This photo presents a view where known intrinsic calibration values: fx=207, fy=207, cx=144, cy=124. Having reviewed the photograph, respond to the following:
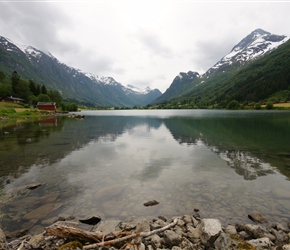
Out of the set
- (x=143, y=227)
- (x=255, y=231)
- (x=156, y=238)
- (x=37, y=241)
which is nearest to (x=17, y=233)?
(x=37, y=241)

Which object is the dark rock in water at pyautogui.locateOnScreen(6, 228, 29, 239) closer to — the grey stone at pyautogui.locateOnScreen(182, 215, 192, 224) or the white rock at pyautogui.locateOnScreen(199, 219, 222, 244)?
the grey stone at pyautogui.locateOnScreen(182, 215, 192, 224)

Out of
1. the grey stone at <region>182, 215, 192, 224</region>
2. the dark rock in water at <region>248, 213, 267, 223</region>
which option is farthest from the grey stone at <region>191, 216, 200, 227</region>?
the dark rock in water at <region>248, 213, 267, 223</region>

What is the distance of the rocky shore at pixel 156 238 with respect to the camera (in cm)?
1034

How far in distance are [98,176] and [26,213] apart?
354 inches

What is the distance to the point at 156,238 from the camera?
11.1 meters

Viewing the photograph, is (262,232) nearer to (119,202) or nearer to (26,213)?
(119,202)

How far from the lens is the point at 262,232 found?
12117mm

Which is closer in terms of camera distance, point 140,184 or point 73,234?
point 73,234

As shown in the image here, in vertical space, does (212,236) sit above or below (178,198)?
above

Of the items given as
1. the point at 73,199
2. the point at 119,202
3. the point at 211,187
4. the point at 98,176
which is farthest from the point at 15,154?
the point at 211,187

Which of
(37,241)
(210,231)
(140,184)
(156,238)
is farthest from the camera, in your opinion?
(140,184)

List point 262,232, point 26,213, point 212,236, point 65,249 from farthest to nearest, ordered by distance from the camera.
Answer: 1. point 26,213
2. point 262,232
3. point 212,236
4. point 65,249

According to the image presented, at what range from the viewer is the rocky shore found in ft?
33.9

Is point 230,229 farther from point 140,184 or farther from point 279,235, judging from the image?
point 140,184
